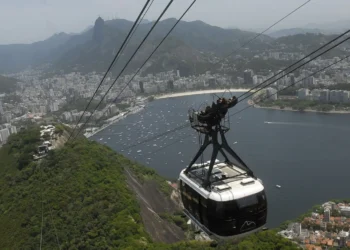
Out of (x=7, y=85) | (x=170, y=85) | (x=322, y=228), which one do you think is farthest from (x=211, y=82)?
(x=7, y=85)

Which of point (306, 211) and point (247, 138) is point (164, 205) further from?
point (247, 138)

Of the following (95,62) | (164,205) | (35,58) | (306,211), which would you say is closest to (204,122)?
(164,205)

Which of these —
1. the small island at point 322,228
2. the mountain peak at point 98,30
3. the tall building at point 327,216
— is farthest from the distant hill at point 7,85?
the tall building at point 327,216

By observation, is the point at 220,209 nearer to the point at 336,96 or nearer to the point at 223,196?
the point at 223,196

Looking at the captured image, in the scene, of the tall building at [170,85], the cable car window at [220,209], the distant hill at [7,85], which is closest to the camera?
the cable car window at [220,209]

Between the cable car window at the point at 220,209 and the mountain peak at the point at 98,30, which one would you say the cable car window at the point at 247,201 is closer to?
the cable car window at the point at 220,209

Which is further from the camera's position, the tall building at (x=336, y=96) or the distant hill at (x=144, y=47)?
the distant hill at (x=144, y=47)

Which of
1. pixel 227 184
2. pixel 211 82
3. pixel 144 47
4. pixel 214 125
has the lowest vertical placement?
pixel 211 82

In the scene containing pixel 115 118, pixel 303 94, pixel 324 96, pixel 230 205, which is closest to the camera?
pixel 230 205
